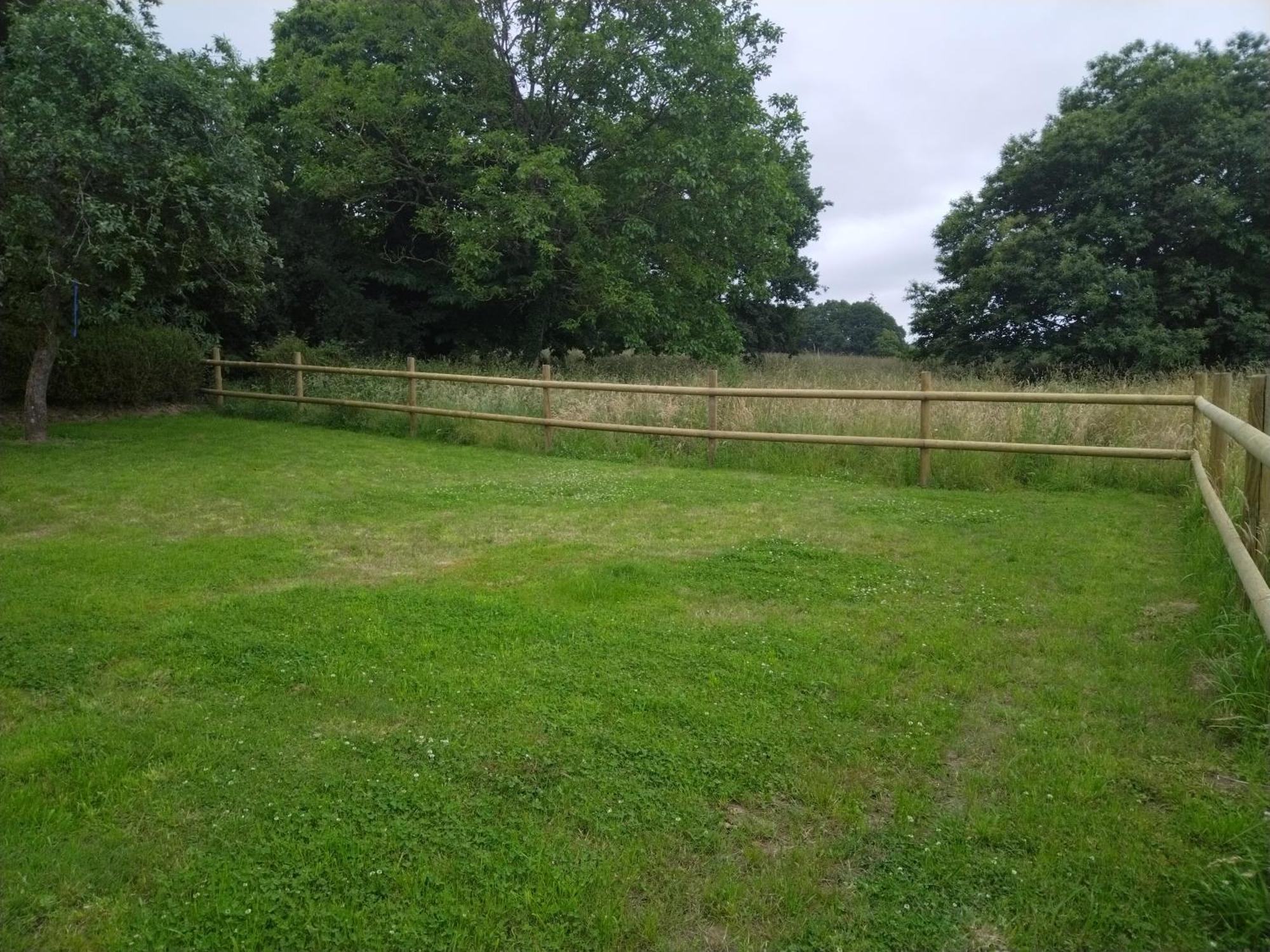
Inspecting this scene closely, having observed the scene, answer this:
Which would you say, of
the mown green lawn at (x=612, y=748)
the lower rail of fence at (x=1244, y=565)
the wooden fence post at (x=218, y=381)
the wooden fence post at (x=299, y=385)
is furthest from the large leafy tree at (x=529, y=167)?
the lower rail of fence at (x=1244, y=565)

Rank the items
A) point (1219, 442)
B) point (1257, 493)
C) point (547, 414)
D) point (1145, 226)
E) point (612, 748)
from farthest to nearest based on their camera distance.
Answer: point (1145, 226) → point (547, 414) → point (1219, 442) → point (1257, 493) → point (612, 748)

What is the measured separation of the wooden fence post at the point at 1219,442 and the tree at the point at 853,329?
4763 centimetres

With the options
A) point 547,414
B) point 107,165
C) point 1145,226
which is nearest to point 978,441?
point 547,414

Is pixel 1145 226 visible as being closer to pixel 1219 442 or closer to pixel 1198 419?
pixel 1198 419

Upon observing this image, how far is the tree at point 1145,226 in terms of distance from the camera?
2097cm

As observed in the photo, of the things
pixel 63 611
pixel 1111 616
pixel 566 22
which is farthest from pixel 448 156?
pixel 1111 616

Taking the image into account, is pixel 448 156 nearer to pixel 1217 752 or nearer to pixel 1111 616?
pixel 1111 616

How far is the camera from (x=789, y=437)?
10.1 meters

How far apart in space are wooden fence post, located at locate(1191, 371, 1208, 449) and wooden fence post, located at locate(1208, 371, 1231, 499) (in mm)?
1258

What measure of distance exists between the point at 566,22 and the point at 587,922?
18.8 m

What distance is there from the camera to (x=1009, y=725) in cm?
343

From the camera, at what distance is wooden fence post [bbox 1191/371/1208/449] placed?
810 cm

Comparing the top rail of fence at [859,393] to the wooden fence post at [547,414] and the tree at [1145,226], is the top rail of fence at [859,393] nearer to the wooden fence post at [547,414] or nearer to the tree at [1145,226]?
the wooden fence post at [547,414]

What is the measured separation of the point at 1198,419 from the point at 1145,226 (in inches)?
657
